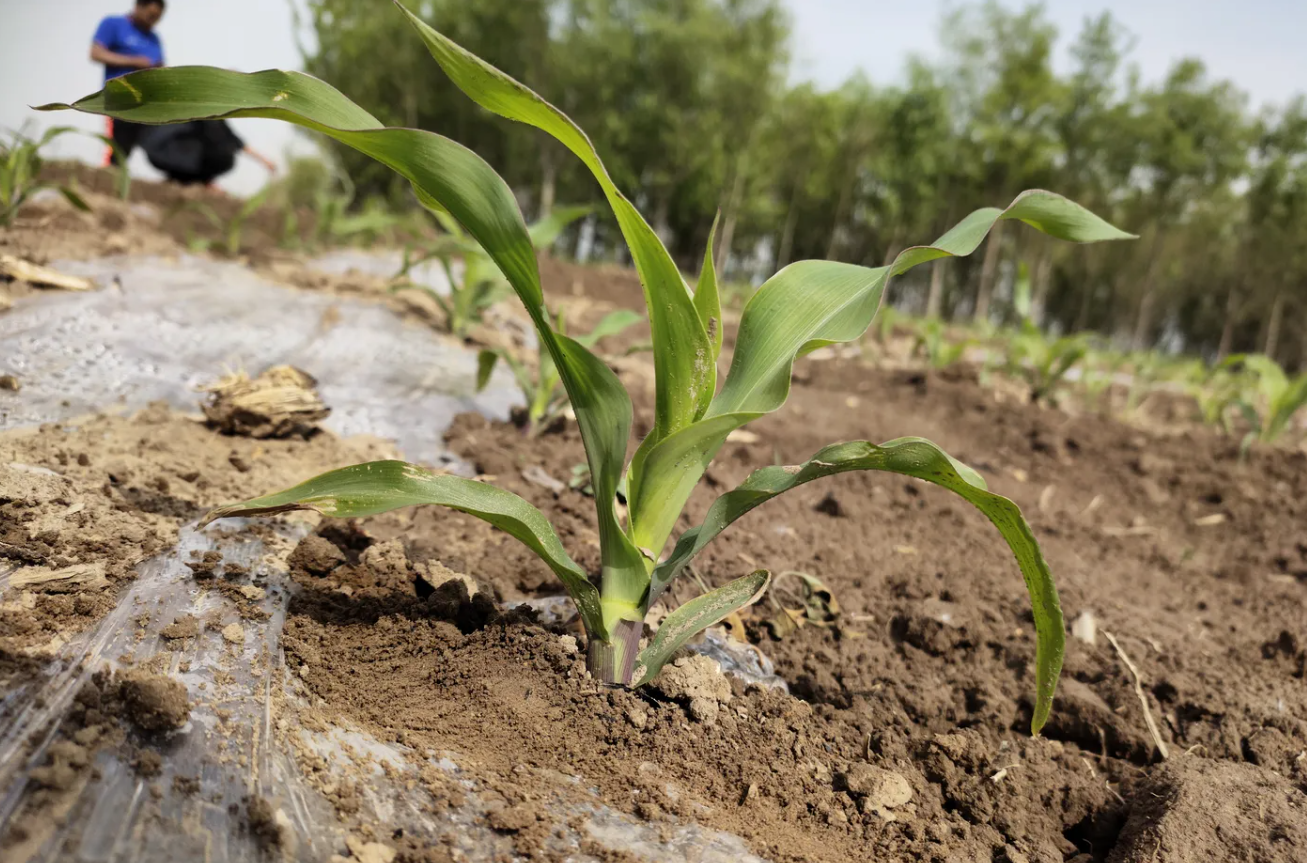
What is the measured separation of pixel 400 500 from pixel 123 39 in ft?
17.6

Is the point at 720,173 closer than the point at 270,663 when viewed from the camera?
No

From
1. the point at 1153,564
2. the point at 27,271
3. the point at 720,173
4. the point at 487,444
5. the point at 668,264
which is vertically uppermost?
the point at 720,173

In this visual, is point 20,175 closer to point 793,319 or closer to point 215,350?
point 215,350

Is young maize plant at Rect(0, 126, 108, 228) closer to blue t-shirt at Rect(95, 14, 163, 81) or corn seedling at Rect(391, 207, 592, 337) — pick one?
corn seedling at Rect(391, 207, 592, 337)

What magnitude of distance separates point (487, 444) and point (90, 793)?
142 cm

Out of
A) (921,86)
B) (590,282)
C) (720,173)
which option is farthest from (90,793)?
(921,86)

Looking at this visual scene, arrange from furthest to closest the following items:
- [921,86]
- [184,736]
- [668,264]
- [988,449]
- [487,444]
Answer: [921,86], [988,449], [487,444], [668,264], [184,736]

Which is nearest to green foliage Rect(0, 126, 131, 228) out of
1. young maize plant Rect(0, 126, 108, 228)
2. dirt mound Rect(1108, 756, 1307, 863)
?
young maize plant Rect(0, 126, 108, 228)

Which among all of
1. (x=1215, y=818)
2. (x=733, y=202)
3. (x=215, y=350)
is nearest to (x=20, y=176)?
(x=215, y=350)

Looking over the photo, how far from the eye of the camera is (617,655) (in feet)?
3.56

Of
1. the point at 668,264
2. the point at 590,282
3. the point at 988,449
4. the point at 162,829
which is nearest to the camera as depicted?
the point at 162,829

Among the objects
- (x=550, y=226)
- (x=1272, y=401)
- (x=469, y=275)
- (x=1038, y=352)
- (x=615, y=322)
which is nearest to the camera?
(x=615, y=322)

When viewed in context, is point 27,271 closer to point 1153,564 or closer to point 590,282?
point 1153,564

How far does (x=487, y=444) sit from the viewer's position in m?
2.09
